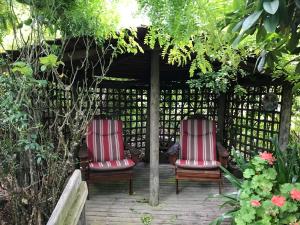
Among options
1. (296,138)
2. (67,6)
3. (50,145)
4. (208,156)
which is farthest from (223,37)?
(296,138)

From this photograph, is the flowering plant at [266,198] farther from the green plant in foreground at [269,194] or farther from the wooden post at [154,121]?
the wooden post at [154,121]

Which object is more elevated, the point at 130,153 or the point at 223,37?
the point at 223,37

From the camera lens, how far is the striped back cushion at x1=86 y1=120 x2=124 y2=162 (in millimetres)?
4812

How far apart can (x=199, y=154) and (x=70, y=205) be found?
3.18 m

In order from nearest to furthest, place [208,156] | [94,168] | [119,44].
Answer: [119,44]
[94,168]
[208,156]

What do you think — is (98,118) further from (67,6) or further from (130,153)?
(67,6)

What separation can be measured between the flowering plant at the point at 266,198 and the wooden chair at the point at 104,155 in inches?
78.7

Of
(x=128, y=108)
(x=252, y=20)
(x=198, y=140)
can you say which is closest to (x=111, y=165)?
(x=198, y=140)

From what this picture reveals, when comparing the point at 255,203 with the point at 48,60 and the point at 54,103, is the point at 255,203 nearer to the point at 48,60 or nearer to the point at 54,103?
the point at 48,60

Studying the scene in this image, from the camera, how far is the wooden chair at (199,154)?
4.40 metres

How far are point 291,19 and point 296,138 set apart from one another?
248 inches

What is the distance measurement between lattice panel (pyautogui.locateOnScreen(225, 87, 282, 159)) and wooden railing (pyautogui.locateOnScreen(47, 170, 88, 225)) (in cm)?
332

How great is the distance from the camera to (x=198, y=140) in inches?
201

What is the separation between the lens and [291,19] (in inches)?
50.7
